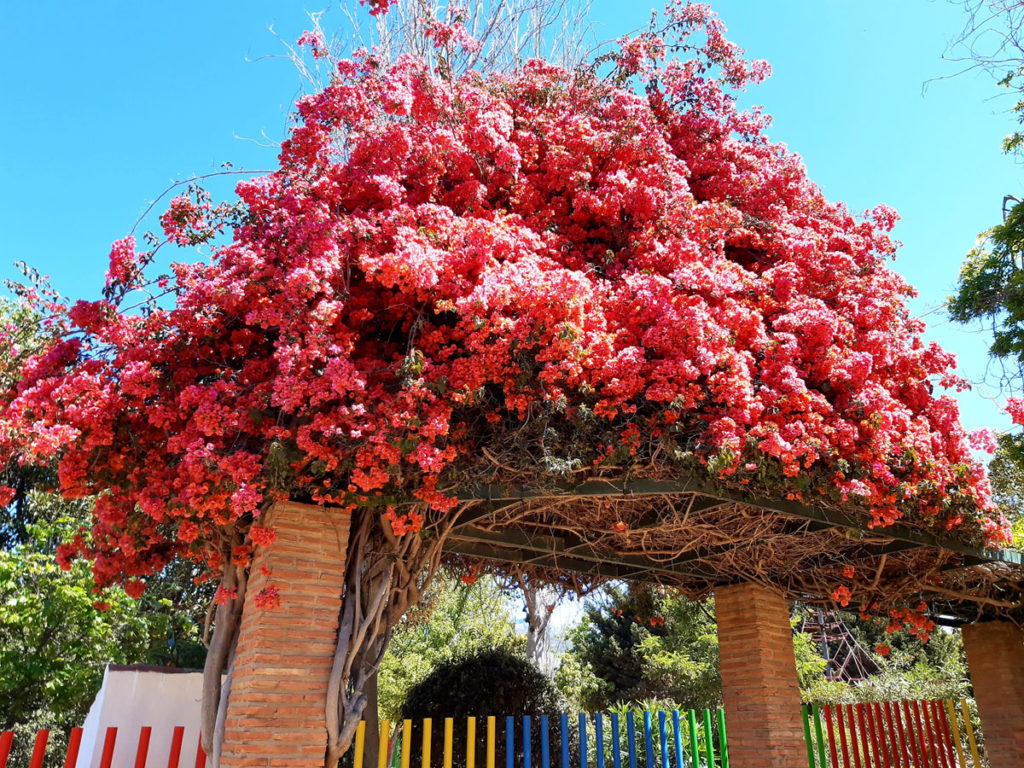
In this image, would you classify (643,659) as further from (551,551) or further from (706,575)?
(551,551)

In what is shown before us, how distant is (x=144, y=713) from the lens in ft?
16.8

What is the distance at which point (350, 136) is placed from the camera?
5.96 metres

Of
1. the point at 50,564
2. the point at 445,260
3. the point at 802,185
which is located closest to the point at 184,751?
the point at 445,260

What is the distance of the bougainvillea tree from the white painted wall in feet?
2.32

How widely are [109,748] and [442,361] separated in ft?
10.4

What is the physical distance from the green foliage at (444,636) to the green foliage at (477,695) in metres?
3.95

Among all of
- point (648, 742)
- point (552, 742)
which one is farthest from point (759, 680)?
point (552, 742)

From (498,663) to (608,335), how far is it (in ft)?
16.1

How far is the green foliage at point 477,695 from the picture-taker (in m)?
8.03

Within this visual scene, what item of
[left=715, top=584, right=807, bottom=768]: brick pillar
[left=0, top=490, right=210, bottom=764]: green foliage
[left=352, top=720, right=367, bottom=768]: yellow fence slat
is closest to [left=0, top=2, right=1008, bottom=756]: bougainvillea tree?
[left=352, top=720, right=367, bottom=768]: yellow fence slat

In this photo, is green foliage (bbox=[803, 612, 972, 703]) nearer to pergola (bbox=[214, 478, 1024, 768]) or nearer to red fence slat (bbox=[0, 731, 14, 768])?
pergola (bbox=[214, 478, 1024, 768])

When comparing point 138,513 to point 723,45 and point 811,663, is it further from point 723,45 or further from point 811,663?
point 811,663

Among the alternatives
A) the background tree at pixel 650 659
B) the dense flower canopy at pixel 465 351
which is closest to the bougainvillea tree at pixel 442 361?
the dense flower canopy at pixel 465 351

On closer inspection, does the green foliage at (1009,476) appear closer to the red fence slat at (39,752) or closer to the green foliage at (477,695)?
the green foliage at (477,695)
